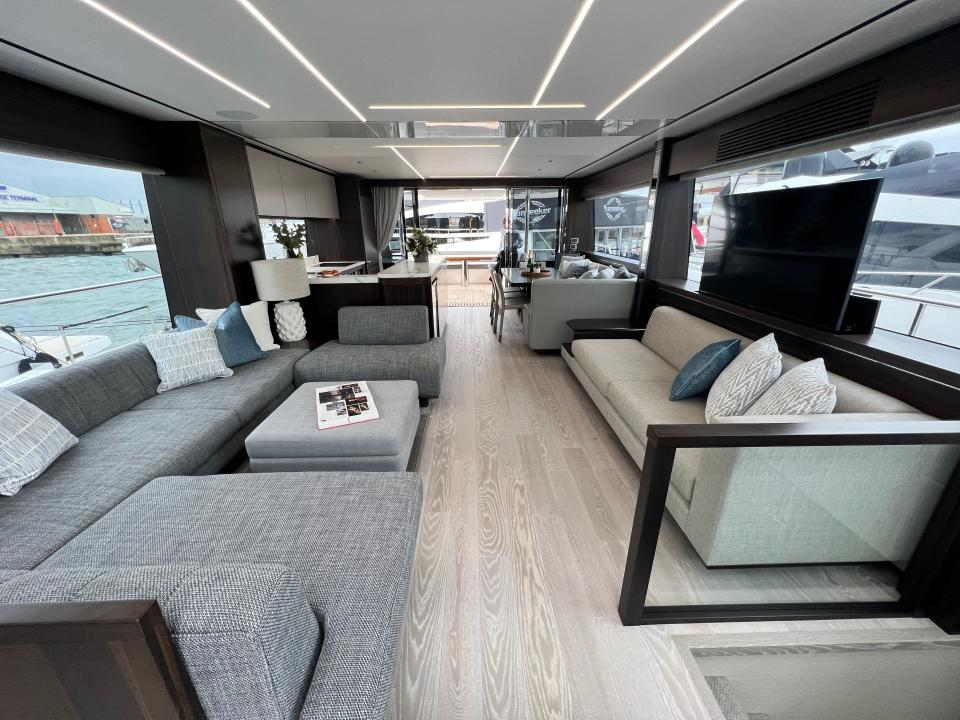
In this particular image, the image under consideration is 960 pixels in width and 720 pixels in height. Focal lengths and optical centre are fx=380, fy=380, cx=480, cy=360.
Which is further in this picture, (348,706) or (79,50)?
(79,50)

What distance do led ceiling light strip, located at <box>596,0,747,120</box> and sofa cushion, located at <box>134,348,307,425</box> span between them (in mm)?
2948

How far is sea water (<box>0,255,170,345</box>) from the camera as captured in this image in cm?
264

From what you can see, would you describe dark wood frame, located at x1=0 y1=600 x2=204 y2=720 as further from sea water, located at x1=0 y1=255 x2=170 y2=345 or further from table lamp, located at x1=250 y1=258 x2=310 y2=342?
table lamp, located at x1=250 y1=258 x2=310 y2=342

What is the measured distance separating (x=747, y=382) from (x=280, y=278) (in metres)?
3.38

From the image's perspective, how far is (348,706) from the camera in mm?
810

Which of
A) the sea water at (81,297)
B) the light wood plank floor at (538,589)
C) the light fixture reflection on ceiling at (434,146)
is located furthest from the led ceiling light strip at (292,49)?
the light wood plank floor at (538,589)

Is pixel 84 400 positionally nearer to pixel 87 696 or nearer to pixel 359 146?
pixel 87 696

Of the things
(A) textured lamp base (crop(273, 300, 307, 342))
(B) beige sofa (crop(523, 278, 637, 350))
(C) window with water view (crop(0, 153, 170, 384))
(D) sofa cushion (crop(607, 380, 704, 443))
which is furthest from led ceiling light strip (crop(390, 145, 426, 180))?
(D) sofa cushion (crop(607, 380, 704, 443))

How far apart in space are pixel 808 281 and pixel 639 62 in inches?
59.5

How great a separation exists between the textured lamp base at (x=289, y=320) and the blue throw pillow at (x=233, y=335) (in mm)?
488

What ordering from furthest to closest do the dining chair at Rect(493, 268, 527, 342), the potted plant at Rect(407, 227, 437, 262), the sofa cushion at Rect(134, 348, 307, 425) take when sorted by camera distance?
1. the potted plant at Rect(407, 227, 437, 262)
2. the dining chair at Rect(493, 268, 527, 342)
3. the sofa cushion at Rect(134, 348, 307, 425)

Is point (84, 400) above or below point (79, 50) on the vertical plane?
below

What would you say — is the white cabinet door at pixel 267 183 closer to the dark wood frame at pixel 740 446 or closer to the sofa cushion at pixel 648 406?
the sofa cushion at pixel 648 406

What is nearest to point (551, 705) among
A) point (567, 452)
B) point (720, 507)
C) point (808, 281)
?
point (720, 507)
